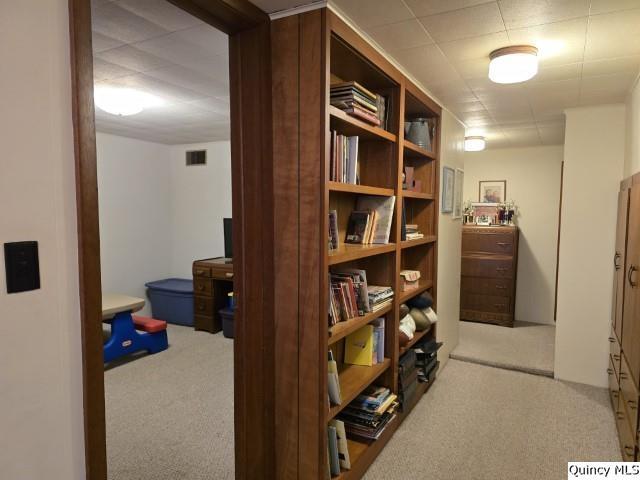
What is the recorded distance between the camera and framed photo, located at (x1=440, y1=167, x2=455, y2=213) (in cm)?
327

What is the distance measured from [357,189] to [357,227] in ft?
1.39

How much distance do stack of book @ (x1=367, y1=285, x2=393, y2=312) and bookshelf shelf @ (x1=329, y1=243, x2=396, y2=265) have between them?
0.23 metres

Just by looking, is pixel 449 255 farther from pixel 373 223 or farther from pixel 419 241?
pixel 373 223

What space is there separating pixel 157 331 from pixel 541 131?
13.9 ft

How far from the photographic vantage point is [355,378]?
85.8 inches

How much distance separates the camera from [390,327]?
97.0 inches

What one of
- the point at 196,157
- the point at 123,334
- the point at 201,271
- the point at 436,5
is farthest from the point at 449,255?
the point at 196,157

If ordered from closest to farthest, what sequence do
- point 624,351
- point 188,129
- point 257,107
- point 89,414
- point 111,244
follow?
point 89,414 → point 257,107 → point 624,351 → point 188,129 → point 111,244

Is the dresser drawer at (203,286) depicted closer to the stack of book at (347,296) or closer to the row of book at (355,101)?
the stack of book at (347,296)

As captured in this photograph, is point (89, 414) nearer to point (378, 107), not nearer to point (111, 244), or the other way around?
point (378, 107)

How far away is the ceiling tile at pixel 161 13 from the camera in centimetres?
168

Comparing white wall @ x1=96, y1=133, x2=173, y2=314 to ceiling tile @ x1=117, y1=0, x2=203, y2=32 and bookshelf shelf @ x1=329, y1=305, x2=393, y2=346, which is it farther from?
bookshelf shelf @ x1=329, y1=305, x2=393, y2=346

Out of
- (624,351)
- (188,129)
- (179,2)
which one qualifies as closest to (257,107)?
(179,2)
